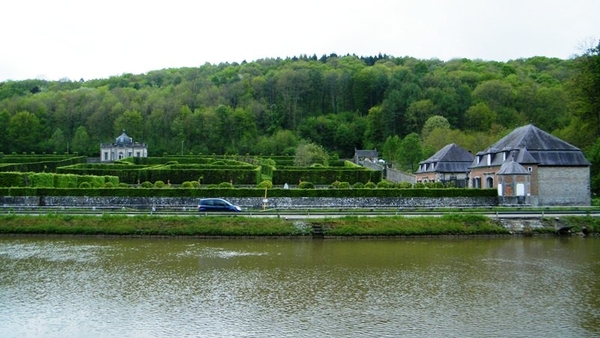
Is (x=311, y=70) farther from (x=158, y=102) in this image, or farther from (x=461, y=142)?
(x=461, y=142)

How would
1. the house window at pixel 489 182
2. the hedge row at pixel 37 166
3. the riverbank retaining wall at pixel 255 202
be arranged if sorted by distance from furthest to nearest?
1. the hedge row at pixel 37 166
2. the house window at pixel 489 182
3. the riverbank retaining wall at pixel 255 202

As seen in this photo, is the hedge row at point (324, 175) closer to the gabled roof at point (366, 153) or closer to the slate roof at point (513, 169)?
the slate roof at point (513, 169)

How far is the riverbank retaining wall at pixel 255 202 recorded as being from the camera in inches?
1517

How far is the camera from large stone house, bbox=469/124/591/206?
40688 mm

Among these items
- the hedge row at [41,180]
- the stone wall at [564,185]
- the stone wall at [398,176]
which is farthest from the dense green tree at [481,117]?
the hedge row at [41,180]

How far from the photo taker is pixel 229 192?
38.8 meters

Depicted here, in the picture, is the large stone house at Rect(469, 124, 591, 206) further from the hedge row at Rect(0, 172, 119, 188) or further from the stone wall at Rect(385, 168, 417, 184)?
the hedge row at Rect(0, 172, 119, 188)

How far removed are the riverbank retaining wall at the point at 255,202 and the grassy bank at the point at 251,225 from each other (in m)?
6.20

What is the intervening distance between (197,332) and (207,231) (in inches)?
712

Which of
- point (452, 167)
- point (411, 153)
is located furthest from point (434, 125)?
point (452, 167)

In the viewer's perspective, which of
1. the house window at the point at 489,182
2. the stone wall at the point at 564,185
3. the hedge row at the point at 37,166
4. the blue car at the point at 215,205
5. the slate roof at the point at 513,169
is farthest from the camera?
the hedge row at the point at 37,166

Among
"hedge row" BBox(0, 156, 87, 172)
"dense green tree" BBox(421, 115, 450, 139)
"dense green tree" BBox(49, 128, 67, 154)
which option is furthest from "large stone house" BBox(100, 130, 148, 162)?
"dense green tree" BBox(421, 115, 450, 139)

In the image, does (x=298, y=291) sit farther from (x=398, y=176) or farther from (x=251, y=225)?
(x=398, y=176)

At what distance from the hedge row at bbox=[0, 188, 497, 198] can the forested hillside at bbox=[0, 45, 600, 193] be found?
28895 mm
